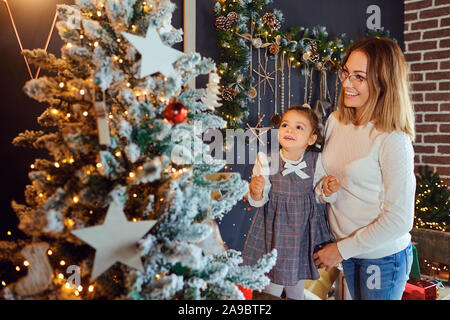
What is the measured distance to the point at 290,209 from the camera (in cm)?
162

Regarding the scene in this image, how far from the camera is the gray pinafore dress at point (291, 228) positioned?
5.21 ft

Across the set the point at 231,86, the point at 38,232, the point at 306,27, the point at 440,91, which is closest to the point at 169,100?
the point at 38,232

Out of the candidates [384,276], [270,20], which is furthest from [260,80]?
[384,276]

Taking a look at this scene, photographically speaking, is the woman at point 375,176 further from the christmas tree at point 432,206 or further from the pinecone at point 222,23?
the christmas tree at point 432,206

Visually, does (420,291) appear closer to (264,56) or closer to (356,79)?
(356,79)

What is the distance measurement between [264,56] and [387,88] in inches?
49.2

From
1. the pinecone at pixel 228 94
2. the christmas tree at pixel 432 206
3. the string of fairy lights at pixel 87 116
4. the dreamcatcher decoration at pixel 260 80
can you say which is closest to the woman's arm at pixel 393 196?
the string of fairy lights at pixel 87 116

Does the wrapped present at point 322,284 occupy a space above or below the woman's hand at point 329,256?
below

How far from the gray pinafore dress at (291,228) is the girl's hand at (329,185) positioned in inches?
5.0

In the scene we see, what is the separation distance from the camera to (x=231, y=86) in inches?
87.5

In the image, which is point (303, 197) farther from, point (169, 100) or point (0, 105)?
point (0, 105)

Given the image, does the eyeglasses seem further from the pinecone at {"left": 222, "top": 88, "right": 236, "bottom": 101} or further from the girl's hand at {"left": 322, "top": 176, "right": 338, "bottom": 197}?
the pinecone at {"left": 222, "top": 88, "right": 236, "bottom": 101}

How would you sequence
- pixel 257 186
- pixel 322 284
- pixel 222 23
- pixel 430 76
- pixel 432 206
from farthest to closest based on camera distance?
pixel 430 76 < pixel 432 206 < pixel 322 284 < pixel 222 23 < pixel 257 186

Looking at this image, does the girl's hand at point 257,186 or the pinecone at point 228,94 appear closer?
the girl's hand at point 257,186
